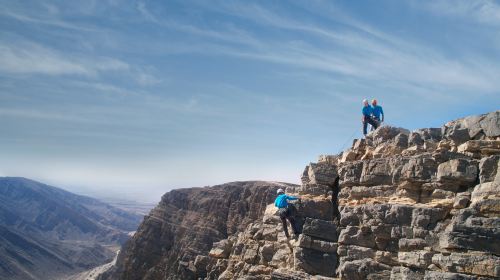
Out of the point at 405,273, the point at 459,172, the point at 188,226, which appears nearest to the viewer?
the point at 405,273

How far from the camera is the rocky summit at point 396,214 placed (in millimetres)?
14484

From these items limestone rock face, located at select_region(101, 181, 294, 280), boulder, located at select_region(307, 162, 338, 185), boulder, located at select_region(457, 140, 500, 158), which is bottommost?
limestone rock face, located at select_region(101, 181, 294, 280)

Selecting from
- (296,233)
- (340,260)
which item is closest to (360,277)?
(340,260)

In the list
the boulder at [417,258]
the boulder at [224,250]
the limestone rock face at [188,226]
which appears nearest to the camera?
the boulder at [417,258]

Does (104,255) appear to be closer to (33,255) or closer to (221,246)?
(33,255)

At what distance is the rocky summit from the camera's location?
1448 cm

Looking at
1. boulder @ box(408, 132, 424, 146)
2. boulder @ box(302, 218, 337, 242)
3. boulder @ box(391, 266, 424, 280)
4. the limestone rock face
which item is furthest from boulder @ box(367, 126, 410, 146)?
the limestone rock face

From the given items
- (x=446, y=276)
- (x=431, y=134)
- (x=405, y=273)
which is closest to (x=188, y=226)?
(x=431, y=134)

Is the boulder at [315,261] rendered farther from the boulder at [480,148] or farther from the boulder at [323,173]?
the boulder at [480,148]

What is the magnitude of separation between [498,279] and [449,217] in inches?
100

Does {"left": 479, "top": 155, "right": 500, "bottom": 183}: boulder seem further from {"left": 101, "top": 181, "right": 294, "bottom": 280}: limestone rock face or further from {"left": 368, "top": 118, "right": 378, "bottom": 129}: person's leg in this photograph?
{"left": 101, "top": 181, "right": 294, "bottom": 280}: limestone rock face

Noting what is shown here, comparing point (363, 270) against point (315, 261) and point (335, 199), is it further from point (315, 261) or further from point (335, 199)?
point (335, 199)

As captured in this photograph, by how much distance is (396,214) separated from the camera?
16.5 m

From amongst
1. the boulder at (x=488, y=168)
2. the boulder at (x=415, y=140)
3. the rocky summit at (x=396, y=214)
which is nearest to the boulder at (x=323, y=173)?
the rocky summit at (x=396, y=214)
